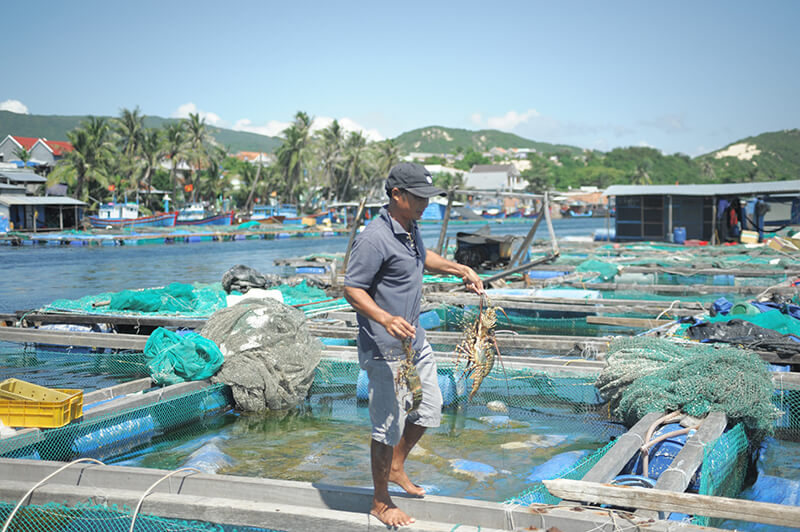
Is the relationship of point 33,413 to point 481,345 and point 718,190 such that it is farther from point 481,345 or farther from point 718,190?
point 718,190

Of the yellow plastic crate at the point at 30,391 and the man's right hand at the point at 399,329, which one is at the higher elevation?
the man's right hand at the point at 399,329

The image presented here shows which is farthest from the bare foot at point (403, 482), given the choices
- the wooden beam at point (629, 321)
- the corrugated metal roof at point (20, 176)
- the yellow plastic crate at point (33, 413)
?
the corrugated metal roof at point (20, 176)

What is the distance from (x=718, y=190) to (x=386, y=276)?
91.0ft

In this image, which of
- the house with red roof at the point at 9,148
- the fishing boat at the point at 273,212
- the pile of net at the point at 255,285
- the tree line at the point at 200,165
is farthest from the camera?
the house with red roof at the point at 9,148

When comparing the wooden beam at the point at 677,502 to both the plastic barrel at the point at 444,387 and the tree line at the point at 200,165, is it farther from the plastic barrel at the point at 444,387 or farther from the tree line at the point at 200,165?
the tree line at the point at 200,165

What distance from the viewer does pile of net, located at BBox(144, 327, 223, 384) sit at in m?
7.12

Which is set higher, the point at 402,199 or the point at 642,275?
the point at 402,199

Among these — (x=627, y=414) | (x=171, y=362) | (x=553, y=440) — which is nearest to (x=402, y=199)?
(x=627, y=414)

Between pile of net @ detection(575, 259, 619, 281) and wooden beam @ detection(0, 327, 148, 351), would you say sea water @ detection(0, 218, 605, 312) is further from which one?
pile of net @ detection(575, 259, 619, 281)

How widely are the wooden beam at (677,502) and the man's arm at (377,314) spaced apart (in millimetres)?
1259

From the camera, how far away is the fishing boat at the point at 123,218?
56969mm

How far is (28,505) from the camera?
3.99 metres

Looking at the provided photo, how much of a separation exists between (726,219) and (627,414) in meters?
25.4

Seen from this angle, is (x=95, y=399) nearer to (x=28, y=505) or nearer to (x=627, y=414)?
(x=28, y=505)
